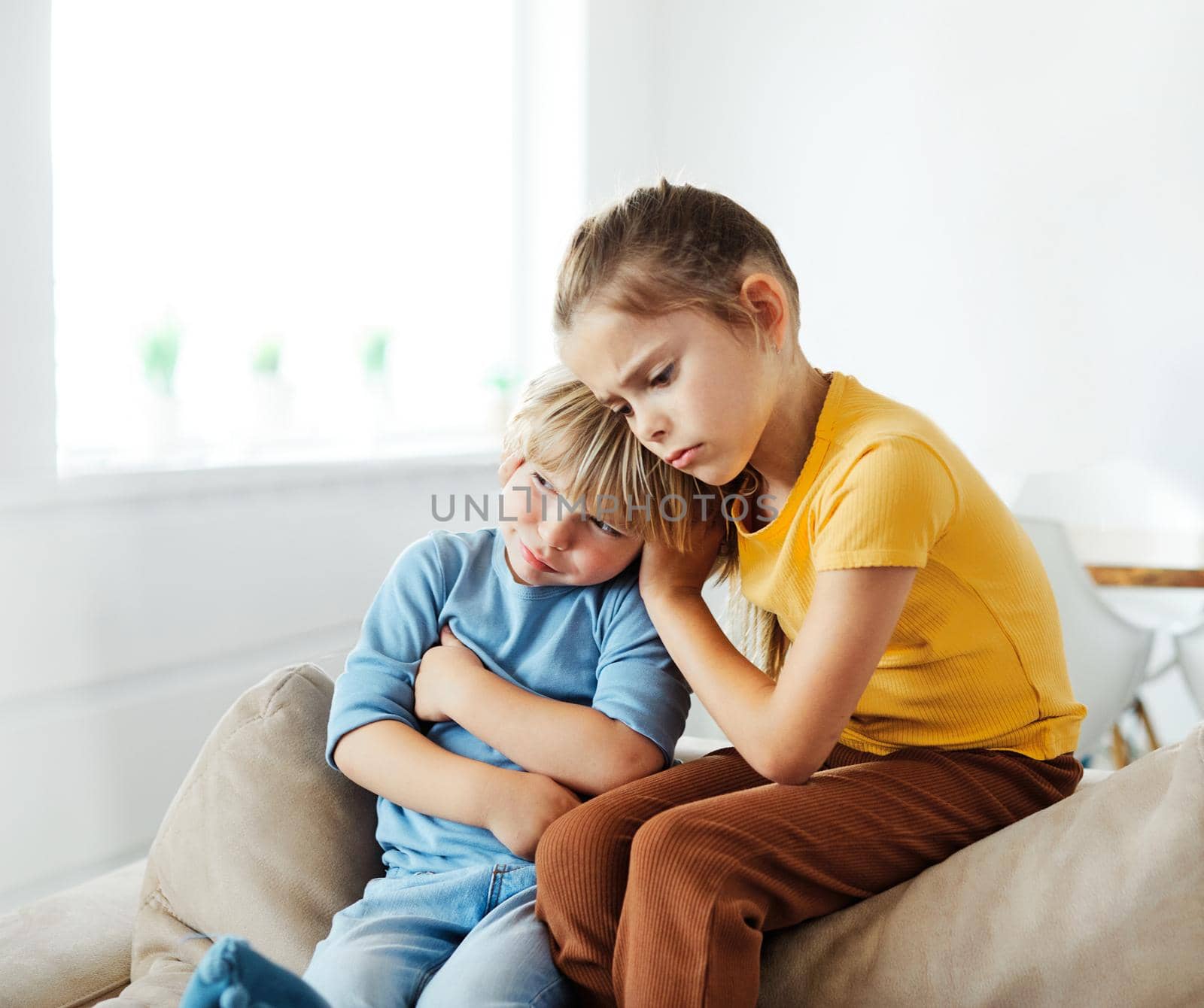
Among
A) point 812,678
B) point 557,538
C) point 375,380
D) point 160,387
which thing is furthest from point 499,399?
point 812,678

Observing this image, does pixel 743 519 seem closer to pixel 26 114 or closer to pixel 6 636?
pixel 6 636

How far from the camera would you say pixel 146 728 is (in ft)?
6.24

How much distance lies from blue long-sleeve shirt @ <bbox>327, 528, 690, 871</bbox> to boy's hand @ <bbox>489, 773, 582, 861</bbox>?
44mm

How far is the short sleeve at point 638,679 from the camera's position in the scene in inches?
46.4

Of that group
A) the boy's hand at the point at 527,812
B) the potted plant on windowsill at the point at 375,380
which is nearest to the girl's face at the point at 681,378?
the boy's hand at the point at 527,812

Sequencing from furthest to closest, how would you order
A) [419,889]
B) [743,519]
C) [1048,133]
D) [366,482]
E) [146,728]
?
1. [1048,133]
2. [366,482]
3. [146,728]
4. [743,519]
5. [419,889]

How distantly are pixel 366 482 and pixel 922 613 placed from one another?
56.7 inches

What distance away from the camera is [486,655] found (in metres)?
1.26

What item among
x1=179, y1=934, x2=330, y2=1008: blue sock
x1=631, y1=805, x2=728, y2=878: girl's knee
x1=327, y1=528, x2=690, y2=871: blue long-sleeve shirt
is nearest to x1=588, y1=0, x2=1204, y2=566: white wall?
x1=327, y1=528, x2=690, y2=871: blue long-sleeve shirt

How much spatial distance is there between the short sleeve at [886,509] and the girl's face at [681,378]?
12 cm

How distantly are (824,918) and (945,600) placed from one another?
312mm

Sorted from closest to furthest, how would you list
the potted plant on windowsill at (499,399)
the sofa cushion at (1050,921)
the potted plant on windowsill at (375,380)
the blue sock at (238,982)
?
the blue sock at (238,982) → the sofa cushion at (1050,921) → the potted plant on windowsill at (375,380) → the potted plant on windowsill at (499,399)

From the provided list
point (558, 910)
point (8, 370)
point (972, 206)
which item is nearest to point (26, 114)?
point (8, 370)

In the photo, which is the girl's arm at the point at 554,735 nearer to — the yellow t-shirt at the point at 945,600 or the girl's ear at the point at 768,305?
the yellow t-shirt at the point at 945,600
